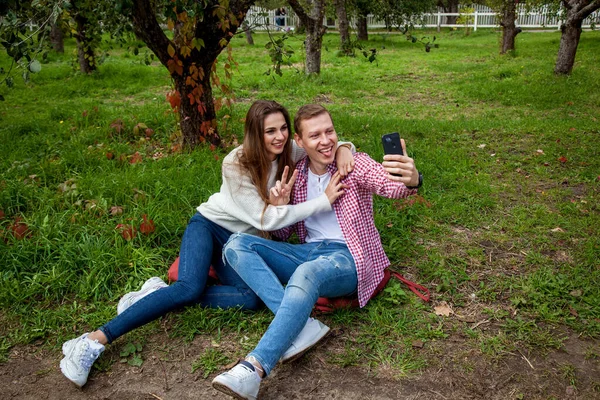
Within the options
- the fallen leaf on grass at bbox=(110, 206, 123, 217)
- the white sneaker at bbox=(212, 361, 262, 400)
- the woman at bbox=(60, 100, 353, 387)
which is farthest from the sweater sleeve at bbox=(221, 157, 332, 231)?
the fallen leaf on grass at bbox=(110, 206, 123, 217)

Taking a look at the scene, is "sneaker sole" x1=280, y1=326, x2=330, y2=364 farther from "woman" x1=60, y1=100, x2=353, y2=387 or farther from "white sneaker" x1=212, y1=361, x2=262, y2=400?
"woman" x1=60, y1=100, x2=353, y2=387

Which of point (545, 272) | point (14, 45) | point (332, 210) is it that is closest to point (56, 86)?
point (14, 45)

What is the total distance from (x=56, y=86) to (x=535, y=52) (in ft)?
40.7

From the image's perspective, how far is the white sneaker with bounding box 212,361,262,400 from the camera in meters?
2.34

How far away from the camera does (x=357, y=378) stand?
8.84ft

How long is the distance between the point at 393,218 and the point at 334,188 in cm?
151

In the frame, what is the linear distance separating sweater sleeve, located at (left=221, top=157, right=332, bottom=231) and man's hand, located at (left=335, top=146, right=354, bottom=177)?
19 centimetres

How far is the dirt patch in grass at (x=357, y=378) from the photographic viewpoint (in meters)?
2.57

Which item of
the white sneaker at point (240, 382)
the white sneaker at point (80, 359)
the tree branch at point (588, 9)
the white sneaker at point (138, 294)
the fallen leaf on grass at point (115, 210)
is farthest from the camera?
the tree branch at point (588, 9)

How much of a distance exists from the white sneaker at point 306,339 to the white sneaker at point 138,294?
1030mm

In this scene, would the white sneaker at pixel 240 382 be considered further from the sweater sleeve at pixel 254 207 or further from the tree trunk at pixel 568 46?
the tree trunk at pixel 568 46

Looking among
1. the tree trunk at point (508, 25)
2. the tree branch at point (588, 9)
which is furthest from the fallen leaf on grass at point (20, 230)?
the tree trunk at point (508, 25)

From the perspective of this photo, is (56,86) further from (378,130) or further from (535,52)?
(535,52)

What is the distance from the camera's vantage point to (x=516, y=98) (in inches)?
348
